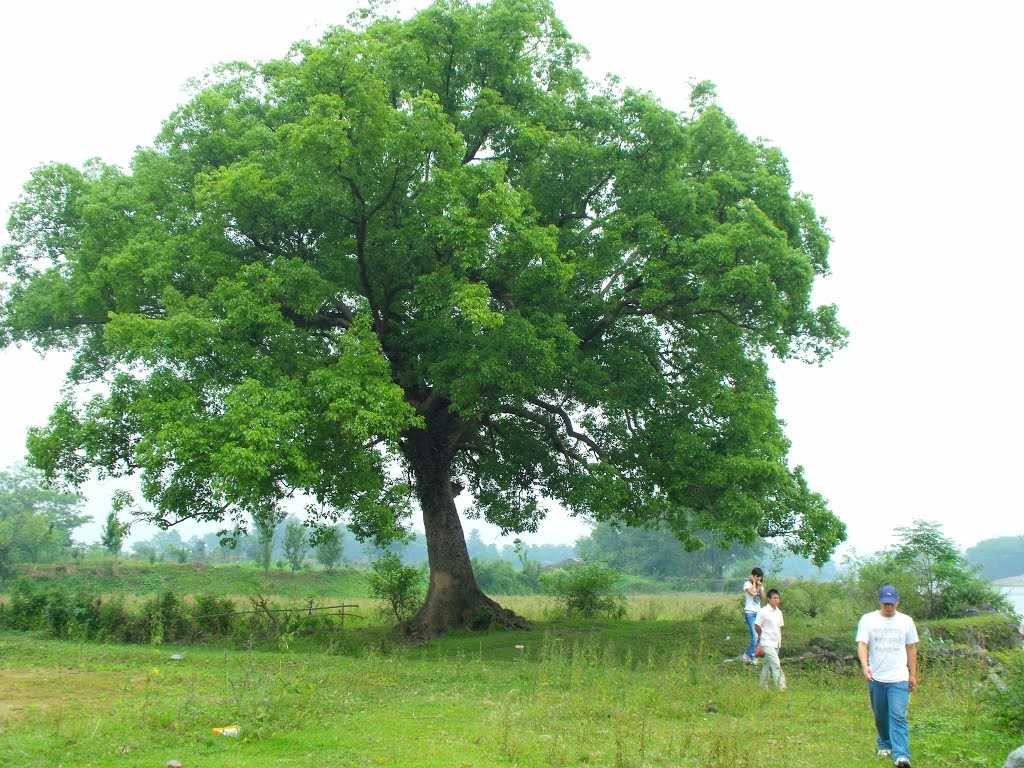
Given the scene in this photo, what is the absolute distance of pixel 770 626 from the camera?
1248 cm

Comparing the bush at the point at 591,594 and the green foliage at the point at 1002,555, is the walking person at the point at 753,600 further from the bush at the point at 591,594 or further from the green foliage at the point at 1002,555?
the green foliage at the point at 1002,555

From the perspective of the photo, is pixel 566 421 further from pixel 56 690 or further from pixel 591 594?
pixel 56 690

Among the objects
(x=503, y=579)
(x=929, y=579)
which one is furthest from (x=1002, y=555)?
(x=929, y=579)

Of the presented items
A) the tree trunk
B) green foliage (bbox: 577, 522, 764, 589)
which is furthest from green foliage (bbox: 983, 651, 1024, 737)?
green foliage (bbox: 577, 522, 764, 589)

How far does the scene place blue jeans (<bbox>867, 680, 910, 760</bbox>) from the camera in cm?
782

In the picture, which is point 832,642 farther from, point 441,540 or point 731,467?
point 441,540

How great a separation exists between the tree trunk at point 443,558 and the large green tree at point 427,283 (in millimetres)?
126

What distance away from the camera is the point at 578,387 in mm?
17484

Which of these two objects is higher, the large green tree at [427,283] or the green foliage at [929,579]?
the large green tree at [427,283]

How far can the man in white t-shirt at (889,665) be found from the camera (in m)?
7.95

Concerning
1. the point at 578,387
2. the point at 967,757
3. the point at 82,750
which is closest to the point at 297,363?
the point at 578,387

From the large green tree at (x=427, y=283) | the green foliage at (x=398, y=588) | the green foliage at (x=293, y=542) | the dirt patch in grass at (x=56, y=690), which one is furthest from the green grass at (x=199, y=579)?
the dirt patch in grass at (x=56, y=690)

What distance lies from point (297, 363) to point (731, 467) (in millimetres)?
8152

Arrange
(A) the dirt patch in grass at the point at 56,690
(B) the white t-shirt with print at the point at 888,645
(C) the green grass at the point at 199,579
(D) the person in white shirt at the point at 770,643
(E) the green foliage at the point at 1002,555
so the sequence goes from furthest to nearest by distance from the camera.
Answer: (E) the green foliage at the point at 1002,555 → (C) the green grass at the point at 199,579 → (D) the person in white shirt at the point at 770,643 → (A) the dirt patch in grass at the point at 56,690 → (B) the white t-shirt with print at the point at 888,645
